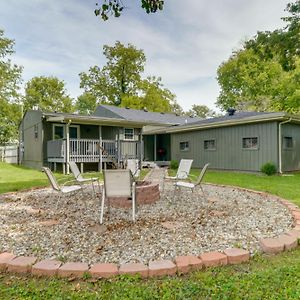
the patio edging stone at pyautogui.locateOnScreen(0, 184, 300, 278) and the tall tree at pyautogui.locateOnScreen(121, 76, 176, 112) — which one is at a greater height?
the tall tree at pyautogui.locateOnScreen(121, 76, 176, 112)

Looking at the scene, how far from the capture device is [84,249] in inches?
120

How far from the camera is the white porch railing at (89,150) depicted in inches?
527

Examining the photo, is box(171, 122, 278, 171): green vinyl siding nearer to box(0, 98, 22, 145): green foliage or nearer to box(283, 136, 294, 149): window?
box(283, 136, 294, 149): window

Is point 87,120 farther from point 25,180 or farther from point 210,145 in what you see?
point 210,145

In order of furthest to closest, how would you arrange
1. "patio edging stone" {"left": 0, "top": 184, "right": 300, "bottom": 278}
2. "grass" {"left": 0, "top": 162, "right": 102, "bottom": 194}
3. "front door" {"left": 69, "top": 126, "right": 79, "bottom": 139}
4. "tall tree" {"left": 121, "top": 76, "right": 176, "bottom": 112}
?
"tall tree" {"left": 121, "top": 76, "right": 176, "bottom": 112} < "front door" {"left": 69, "top": 126, "right": 79, "bottom": 139} < "grass" {"left": 0, "top": 162, "right": 102, "bottom": 194} < "patio edging stone" {"left": 0, "top": 184, "right": 300, "bottom": 278}

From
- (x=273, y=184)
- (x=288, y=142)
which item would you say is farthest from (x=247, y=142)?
(x=273, y=184)

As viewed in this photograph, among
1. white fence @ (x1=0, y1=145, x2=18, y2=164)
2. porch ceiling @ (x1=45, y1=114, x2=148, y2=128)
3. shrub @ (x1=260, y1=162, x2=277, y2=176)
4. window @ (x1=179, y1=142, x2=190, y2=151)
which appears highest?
porch ceiling @ (x1=45, y1=114, x2=148, y2=128)

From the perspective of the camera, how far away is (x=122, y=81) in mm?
34594

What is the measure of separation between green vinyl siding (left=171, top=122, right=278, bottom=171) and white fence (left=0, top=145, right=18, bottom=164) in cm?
1365

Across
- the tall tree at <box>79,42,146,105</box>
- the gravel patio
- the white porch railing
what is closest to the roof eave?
the white porch railing

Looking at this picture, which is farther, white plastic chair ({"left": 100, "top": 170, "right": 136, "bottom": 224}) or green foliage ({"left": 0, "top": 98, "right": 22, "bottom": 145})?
green foliage ({"left": 0, "top": 98, "right": 22, "bottom": 145})

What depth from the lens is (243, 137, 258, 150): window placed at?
12558 millimetres

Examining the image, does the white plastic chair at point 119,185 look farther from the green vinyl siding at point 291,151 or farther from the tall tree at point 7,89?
the tall tree at point 7,89

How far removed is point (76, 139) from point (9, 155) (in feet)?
39.1
